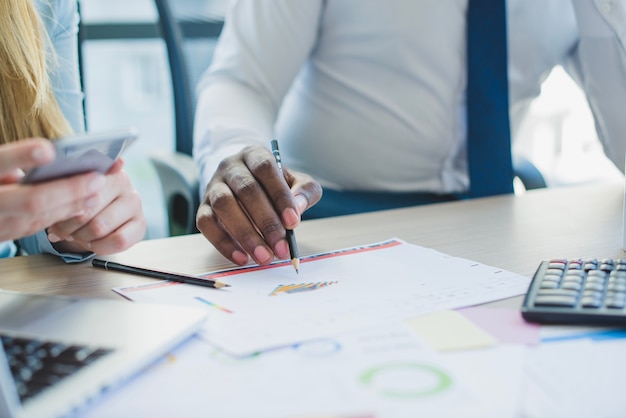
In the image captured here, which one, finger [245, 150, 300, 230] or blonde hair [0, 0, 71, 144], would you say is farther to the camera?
blonde hair [0, 0, 71, 144]

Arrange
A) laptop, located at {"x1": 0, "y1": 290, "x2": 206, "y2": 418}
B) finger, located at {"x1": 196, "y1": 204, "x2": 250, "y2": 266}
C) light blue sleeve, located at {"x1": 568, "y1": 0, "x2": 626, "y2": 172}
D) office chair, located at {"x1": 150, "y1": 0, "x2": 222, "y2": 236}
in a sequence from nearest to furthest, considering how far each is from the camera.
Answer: laptop, located at {"x1": 0, "y1": 290, "x2": 206, "y2": 418}, finger, located at {"x1": 196, "y1": 204, "x2": 250, "y2": 266}, light blue sleeve, located at {"x1": 568, "y1": 0, "x2": 626, "y2": 172}, office chair, located at {"x1": 150, "y1": 0, "x2": 222, "y2": 236}

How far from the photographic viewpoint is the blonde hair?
29.8 inches

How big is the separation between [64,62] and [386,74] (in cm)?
55

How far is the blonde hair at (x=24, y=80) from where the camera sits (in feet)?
2.48

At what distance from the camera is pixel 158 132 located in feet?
9.07

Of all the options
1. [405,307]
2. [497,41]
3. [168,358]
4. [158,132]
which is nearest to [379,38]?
[497,41]

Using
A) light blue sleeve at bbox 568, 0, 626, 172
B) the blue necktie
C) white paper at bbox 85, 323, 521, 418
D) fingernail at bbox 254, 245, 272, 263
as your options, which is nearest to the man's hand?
fingernail at bbox 254, 245, 272, 263

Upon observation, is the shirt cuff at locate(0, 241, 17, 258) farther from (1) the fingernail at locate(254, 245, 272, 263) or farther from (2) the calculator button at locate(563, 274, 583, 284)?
(2) the calculator button at locate(563, 274, 583, 284)

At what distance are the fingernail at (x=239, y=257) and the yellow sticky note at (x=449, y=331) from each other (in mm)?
235

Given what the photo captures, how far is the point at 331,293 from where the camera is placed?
1.79ft

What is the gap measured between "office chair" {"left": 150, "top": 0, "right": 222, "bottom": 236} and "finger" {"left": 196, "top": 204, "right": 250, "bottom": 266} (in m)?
0.38

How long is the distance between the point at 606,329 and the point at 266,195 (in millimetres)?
354

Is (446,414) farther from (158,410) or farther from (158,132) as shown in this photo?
(158,132)

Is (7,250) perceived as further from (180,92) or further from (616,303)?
(616,303)
